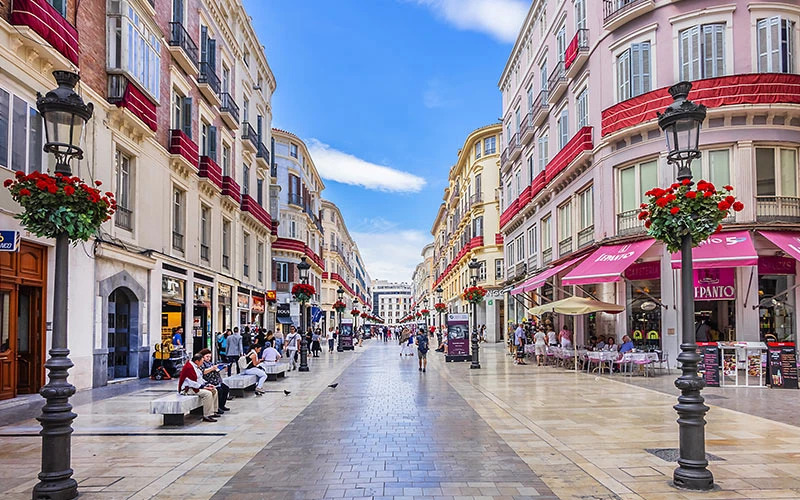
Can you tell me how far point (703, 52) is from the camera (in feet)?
64.2

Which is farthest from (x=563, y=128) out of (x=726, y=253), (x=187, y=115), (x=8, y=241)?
(x=8, y=241)

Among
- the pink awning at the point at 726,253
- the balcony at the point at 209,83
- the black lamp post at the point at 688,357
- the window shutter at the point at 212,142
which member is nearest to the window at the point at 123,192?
the balcony at the point at 209,83

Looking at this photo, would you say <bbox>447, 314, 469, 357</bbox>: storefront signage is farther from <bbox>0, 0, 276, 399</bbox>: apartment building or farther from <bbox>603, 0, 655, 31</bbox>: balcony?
<bbox>603, 0, 655, 31</bbox>: balcony

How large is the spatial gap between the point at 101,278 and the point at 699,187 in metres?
14.4

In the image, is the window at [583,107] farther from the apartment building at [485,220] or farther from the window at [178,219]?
the apartment building at [485,220]

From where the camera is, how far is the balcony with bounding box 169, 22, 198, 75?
70.6 ft

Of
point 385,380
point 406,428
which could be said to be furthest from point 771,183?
point 406,428

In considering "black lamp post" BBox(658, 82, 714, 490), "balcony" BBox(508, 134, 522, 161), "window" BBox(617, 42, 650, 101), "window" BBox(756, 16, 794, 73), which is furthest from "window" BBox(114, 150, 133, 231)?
"balcony" BBox(508, 134, 522, 161)

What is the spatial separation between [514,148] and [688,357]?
105ft

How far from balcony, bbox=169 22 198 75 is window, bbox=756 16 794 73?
1892 cm

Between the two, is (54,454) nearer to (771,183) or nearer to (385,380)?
(385,380)

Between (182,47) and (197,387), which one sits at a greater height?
(182,47)

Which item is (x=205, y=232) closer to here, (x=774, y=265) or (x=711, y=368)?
(x=711, y=368)

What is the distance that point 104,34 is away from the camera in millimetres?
16797
